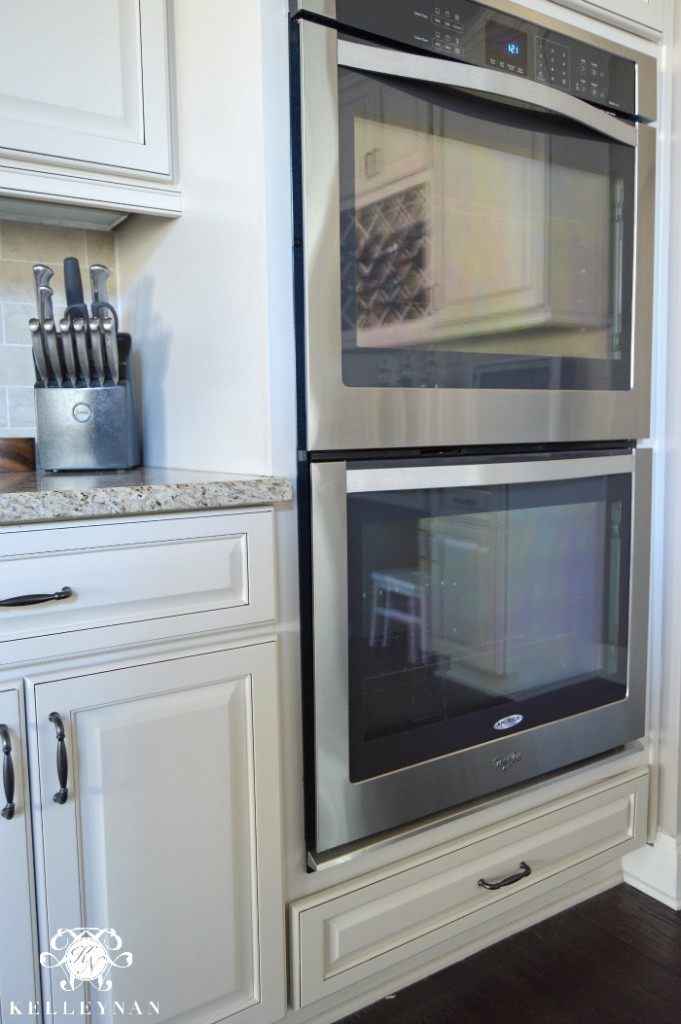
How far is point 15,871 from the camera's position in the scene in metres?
0.91

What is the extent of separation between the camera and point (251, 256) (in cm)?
107

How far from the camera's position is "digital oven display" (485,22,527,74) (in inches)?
46.1

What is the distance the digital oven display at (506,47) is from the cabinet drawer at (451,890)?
4.15 feet

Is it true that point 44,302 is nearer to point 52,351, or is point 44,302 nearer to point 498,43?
point 52,351

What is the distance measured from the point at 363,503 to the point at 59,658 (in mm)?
453

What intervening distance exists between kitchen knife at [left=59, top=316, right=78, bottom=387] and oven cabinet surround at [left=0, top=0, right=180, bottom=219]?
0.19 meters

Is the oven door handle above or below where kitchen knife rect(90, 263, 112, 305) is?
above

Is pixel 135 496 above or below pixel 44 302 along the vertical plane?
below

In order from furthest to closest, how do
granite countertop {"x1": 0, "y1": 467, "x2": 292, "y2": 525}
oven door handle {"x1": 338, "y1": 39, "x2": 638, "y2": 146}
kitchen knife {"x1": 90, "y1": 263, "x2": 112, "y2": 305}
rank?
kitchen knife {"x1": 90, "y1": 263, "x2": 112, "y2": 305}, oven door handle {"x1": 338, "y1": 39, "x2": 638, "y2": 146}, granite countertop {"x1": 0, "y1": 467, "x2": 292, "y2": 525}

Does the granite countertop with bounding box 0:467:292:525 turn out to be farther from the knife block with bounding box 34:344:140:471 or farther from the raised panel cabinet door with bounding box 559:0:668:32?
the raised panel cabinet door with bounding box 559:0:668:32

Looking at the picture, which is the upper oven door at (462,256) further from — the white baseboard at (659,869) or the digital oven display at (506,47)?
the white baseboard at (659,869)

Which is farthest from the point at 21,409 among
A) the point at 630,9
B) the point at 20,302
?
the point at 630,9

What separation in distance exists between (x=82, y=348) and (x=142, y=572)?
0.49 meters

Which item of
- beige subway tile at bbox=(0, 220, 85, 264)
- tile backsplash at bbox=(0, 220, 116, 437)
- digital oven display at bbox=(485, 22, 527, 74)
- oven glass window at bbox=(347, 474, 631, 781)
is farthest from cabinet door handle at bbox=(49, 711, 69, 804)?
digital oven display at bbox=(485, 22, 527, 74)
